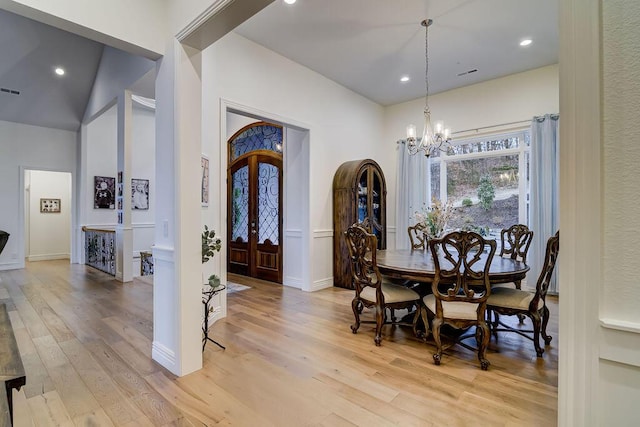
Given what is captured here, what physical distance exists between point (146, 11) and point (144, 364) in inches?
108

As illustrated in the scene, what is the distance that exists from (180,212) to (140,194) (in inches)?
250

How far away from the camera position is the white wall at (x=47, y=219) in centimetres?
794

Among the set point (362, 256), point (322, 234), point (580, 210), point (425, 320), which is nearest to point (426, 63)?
point (322, 234)

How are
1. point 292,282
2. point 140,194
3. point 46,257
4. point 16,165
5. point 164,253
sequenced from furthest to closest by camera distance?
point 46,257 → point 140,194 → point 16,165 → point 292,282 → point 164,253

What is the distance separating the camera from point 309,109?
4.86m

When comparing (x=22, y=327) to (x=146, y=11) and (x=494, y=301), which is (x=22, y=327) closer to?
(x=146, y=11)

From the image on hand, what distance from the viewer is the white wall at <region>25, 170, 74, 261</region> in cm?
794

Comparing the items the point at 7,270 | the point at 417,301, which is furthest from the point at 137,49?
the point at 7,270

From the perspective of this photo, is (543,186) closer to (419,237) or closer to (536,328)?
(419,237)

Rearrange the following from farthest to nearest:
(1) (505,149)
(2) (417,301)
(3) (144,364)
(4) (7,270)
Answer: (4) (7,270), (1) (505,149), (2) (417,301), (3) (144,364)

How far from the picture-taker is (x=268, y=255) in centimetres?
560

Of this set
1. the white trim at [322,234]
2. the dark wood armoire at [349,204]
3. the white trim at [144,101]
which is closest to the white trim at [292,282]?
the dark wood armoire at [349,204]

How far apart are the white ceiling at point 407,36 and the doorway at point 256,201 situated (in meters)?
1.49

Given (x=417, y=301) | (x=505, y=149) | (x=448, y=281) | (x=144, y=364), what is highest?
(x=505, y=149)
